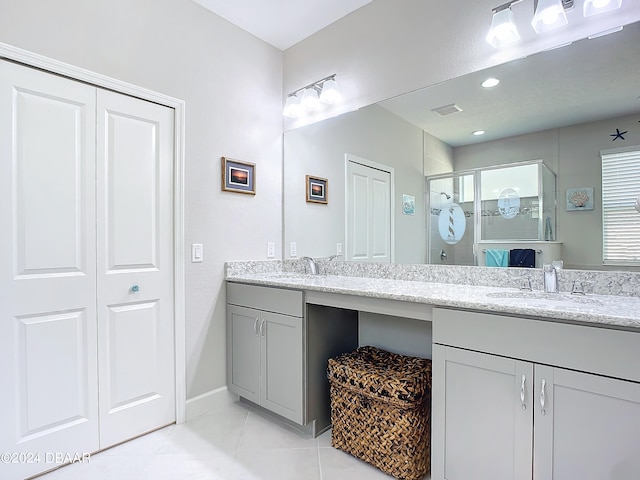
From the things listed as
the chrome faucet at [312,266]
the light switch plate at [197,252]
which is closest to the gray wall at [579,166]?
the chrome faucet at [312,266]

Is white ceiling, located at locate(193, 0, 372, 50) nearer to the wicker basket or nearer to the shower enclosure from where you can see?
the shower enclosure

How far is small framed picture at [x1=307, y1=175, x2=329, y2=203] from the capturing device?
8.80 ft

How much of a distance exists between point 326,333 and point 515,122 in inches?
→ 60.0

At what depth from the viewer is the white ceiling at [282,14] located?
2291mm

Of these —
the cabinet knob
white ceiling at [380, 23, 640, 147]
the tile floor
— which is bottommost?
the tile floor

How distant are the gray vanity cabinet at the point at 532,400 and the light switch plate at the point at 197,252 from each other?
1520 mm

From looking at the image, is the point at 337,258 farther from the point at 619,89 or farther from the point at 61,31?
the point at 61,31

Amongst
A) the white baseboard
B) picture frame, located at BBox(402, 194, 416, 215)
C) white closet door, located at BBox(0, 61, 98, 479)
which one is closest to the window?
picture frame, located at BBox(402, 194, 416, 215)

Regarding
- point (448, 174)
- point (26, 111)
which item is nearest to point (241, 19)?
point (26, 111)

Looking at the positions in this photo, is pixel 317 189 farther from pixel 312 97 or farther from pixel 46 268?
pixel 46 268

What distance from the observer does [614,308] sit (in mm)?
1235

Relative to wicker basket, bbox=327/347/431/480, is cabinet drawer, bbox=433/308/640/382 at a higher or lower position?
higher

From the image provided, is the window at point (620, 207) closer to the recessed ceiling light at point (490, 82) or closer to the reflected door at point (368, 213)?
the recessed ceiling light at point (490, 82)

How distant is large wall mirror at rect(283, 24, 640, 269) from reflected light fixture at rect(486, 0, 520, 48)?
0.38 ft
